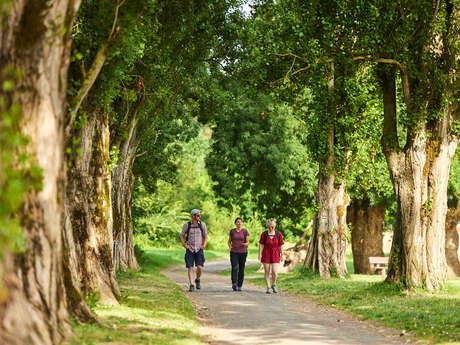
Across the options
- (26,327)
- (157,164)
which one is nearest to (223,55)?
(157,164)

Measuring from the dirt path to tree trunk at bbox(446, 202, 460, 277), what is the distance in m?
15.4

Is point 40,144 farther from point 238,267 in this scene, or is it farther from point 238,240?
point 238,267

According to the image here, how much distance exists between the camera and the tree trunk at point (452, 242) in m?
28.6

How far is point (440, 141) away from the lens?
15984 millimetres

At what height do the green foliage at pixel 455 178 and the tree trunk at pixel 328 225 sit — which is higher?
the green foliage at pixel 455 178

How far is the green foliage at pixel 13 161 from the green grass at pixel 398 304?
6.22 meters

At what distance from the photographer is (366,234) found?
30.8m

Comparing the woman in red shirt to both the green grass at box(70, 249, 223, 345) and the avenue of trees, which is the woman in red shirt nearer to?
the avenue of trees

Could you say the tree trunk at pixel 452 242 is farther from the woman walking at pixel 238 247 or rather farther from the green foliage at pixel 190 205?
the green foliage at pixel 190 205

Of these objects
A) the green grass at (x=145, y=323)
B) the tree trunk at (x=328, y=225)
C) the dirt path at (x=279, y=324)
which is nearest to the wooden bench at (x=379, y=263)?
the tree trunk at (x=328, y=225)

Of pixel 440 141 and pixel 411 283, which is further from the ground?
pixel 440 141

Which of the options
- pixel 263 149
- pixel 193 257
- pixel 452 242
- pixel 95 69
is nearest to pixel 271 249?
pixel 193 257

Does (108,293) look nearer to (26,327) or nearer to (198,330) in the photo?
(198,330)

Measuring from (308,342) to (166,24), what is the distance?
1047 cm
